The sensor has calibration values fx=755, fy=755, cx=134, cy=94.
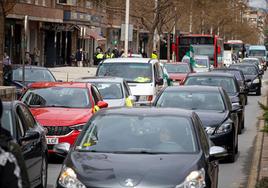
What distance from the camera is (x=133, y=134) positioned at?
8.55 meters

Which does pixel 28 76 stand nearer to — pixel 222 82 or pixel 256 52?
pixel 222 82

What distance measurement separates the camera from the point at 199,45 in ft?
160

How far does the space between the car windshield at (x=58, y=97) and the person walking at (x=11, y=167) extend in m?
11.0

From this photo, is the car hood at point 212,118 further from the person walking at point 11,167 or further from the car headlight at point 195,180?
the person walking at point 11,167

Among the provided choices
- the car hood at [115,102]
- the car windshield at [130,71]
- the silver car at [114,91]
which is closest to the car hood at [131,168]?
the car hood at [115,102]

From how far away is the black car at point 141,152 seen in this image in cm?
Answer: 731

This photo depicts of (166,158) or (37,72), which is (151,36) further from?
(166,158)

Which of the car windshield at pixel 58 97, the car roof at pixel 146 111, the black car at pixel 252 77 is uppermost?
the car roof at pixel 146 111

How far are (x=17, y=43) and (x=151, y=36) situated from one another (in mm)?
12530

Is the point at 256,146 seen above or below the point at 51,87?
below

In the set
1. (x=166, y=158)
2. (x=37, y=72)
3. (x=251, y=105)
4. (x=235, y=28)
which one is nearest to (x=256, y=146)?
(x=166, y=158)

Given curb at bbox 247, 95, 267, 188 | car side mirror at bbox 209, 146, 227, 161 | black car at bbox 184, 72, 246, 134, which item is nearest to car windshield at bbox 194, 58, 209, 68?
black car at bbox 184, 72, 246, 134

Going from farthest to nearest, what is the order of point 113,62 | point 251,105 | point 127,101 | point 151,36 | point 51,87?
point 151,36
point 251,105
point 113,62
point 127,101
point 51,87

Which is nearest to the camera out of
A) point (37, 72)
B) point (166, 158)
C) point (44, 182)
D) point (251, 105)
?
point (166, 158)
